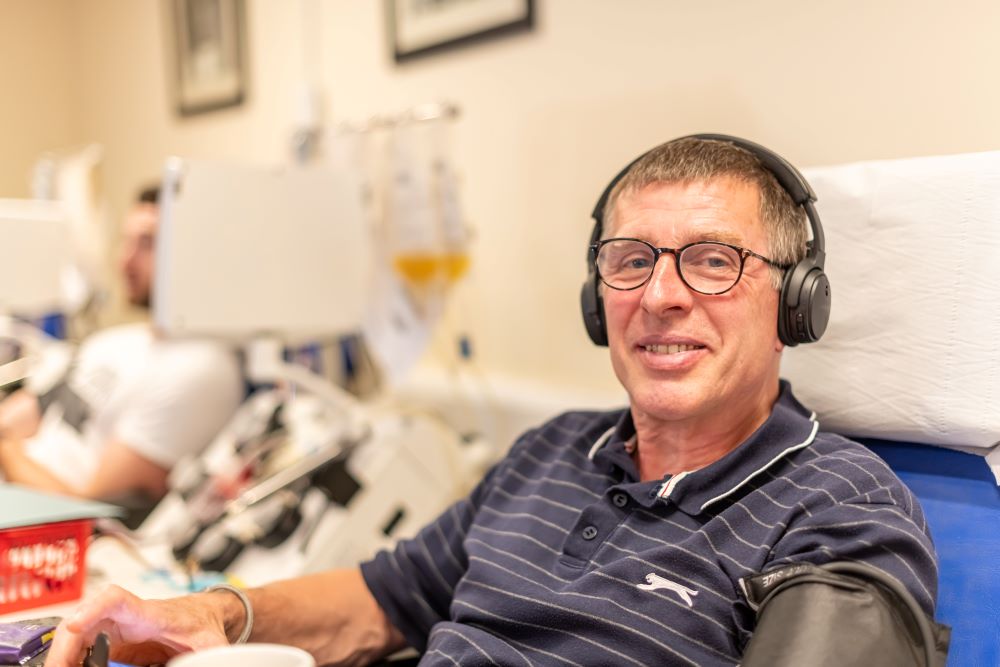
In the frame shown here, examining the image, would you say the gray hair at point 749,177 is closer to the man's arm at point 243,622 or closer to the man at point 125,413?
the man's arm at point 243,622

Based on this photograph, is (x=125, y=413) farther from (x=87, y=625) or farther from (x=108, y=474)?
(x=87, y=625)

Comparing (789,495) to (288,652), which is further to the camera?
(789,495)

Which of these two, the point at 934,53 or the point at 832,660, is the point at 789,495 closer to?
the point at 832,660

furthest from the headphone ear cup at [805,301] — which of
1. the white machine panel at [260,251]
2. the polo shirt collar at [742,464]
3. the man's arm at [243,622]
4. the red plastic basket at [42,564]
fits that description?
the white machine panel at [260,251]

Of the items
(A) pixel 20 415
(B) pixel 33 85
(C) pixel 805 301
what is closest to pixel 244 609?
(C) pixel 805 301

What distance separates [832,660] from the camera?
0.76 m

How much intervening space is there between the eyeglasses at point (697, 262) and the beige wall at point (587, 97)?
565 mm

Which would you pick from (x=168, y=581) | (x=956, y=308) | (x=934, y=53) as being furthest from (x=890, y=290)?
(x=168, y=581)

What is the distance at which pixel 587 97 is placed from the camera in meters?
2.00

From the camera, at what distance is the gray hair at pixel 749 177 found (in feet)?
3.61

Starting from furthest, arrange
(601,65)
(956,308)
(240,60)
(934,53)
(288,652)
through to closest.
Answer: (240,60) → (601,65) → (934,53) → (956,308) → (288,652)

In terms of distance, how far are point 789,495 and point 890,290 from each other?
34 centimetres

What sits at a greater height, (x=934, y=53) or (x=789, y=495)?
(x=934, y=53)

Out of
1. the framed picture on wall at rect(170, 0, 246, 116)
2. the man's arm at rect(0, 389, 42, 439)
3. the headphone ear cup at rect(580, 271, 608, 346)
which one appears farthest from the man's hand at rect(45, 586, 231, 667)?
the framed picture on wall at rect(170, 0, 246, 116)
